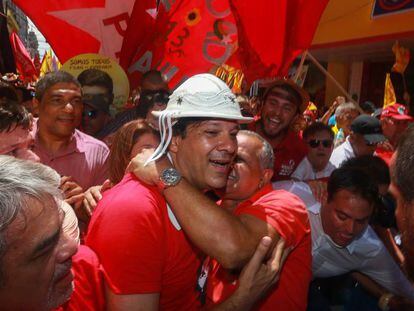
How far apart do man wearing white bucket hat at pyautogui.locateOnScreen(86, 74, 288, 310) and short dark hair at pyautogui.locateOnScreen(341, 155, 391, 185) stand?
1.45 m

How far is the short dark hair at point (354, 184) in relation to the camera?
8.42ft

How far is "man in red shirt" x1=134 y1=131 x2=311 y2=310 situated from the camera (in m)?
1.64

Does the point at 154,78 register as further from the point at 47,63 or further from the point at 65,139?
the point at 47,63

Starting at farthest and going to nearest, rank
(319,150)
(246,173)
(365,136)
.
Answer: (365,136), (319,150), (246,173)

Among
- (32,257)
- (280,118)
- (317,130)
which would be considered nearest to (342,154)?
(317,130)

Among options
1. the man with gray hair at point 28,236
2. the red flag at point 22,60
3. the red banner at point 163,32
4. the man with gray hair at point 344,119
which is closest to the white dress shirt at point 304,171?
the red banner at point 163,32

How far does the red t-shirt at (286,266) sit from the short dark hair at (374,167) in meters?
1.13

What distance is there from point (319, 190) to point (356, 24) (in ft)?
29.3

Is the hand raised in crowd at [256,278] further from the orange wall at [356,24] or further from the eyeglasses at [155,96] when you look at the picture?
the orange wall at [356,24]

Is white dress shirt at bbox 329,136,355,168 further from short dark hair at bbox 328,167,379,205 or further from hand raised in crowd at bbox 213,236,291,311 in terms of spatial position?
hand raised in crowd at bbox 213,236,291,311

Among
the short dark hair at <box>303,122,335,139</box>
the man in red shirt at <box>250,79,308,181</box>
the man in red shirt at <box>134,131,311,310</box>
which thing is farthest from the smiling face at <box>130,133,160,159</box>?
the short dark hair at <box>303,122,335,139</box>

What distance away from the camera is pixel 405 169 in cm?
125

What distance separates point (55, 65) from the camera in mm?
8484

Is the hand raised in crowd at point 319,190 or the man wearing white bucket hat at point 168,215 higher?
the man wearing white bucket hat at point 168,215
